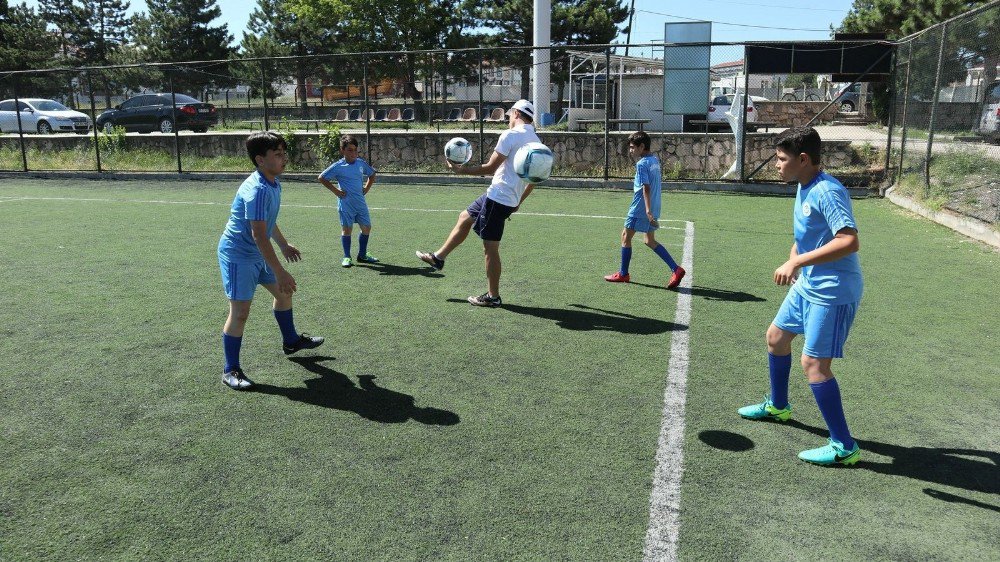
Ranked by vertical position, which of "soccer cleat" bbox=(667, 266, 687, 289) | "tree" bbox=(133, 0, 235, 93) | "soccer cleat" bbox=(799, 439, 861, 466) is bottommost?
"soccer cleat" bbox=(799, 439, 861, 466)

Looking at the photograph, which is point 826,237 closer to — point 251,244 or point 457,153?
point 251,244

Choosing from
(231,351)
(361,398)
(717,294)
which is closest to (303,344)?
(231,351)

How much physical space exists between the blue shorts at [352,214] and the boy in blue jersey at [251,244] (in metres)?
3.75

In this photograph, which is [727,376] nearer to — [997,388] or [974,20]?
[997,388]

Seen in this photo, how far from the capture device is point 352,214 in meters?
8.90

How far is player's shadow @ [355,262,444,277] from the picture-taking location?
8.45 metres

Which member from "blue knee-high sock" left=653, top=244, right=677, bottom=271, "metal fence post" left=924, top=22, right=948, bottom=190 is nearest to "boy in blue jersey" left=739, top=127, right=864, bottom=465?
"blue knee-high sock" left=653, top=244, right=677, bottom=271

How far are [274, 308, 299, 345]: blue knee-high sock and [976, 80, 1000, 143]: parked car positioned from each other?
1133 cm

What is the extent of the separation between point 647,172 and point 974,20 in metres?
7.68

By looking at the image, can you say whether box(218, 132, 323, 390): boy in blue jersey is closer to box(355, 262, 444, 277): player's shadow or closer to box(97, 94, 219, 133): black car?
box(355, 262, 444, 277): player's shadow

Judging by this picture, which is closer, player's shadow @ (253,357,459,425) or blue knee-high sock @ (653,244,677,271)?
player's shadow @ (253,357,459,425)

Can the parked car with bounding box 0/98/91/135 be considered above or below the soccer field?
above

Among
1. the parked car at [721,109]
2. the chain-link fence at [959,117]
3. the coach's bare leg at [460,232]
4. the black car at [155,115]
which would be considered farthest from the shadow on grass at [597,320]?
the parked car at [721,109]

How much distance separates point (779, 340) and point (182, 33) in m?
61.5
